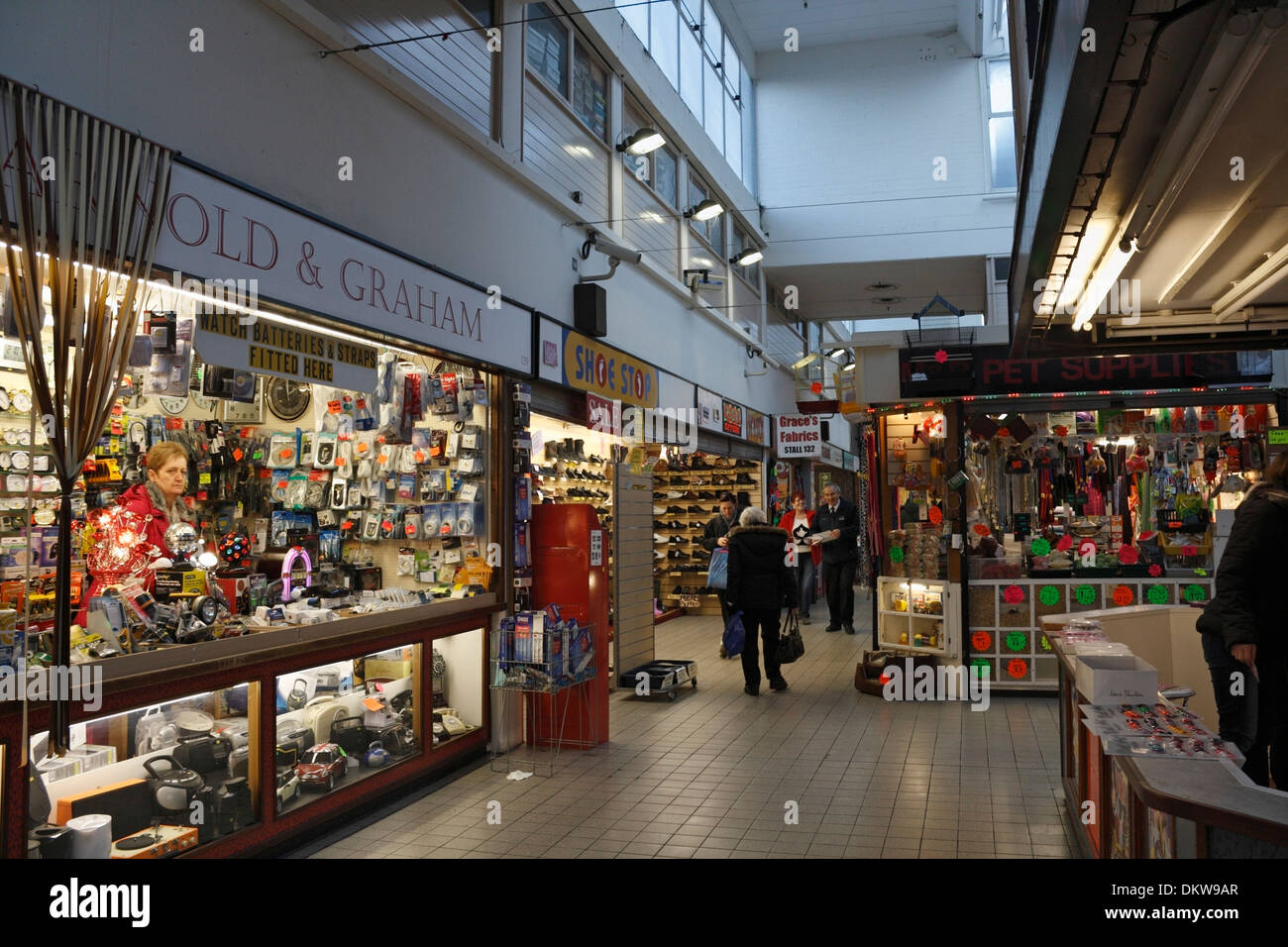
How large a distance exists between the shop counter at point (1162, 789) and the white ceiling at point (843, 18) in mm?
11643

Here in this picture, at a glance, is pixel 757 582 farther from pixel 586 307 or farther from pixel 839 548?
pixel 839 548

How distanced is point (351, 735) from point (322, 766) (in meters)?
0.35

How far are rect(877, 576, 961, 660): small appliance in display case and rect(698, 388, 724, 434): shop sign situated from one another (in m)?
3.84

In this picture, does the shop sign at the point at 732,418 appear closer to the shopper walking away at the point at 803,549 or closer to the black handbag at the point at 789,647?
the shopper walking away at the point at 803,549

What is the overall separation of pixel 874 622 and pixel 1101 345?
147 inches

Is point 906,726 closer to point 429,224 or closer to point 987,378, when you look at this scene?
point 987,378

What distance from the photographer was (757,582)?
8289 millimetres

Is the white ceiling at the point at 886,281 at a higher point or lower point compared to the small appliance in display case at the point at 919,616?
higher

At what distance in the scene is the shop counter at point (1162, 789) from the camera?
2.20 meters

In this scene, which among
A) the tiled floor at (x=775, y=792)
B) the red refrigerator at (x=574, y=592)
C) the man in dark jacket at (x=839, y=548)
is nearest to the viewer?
the tiled floor at (x=775, y=792)

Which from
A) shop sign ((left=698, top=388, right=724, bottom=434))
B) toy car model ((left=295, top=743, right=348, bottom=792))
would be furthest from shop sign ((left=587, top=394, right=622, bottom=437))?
toy car model ((left=295, top=743, right=348, bottom=792))

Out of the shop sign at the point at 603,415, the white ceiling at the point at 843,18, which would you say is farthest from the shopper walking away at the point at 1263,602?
the white ceiling at the point at 843,18

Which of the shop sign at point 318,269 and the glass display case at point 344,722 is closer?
the shop sign at point 318,269

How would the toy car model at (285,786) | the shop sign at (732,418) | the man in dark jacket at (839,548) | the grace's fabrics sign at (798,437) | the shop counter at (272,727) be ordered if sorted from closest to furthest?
the shop counter at (272,727), the toy car model at (285,786), the man in dark jacket at (839,548), the shop sign at (732,418), the grace's fabrics sign at (798,437)
